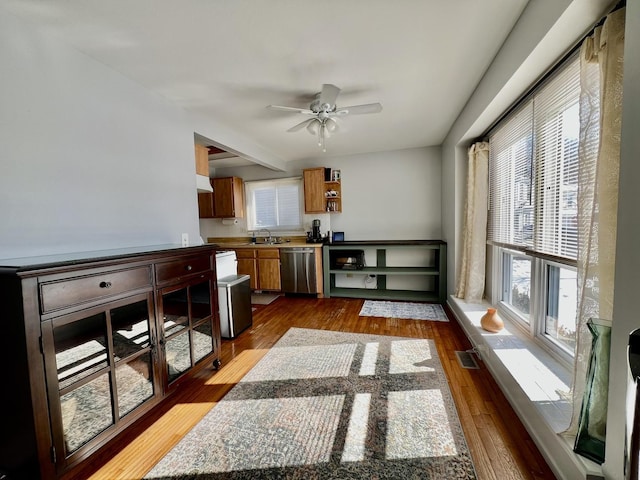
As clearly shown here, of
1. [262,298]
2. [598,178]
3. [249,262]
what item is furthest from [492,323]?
[249,262]

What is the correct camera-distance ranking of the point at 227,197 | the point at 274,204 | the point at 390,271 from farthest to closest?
the point at 274,204 < the point at 227,197 < the point at 390,271

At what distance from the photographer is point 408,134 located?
3.52 metres

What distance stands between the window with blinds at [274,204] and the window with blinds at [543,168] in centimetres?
325

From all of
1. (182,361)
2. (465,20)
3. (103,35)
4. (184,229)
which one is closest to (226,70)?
(103,35)

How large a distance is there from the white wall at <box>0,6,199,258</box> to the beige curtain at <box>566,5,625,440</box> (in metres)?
2.79

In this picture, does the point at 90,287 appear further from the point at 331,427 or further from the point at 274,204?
the point at 274,204

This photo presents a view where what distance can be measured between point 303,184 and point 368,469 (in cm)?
409

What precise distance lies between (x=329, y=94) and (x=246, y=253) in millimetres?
3137

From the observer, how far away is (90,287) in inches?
50.6

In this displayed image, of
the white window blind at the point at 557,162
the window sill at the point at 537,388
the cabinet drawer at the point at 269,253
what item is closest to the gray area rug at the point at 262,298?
the cabinet drawer at the point at 269,253

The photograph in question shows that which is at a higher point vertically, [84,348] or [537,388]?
[84,348]

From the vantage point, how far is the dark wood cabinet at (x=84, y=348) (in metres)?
1.06

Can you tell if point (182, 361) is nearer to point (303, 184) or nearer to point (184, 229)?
point (184, 229)

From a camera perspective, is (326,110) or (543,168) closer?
(543,168)
